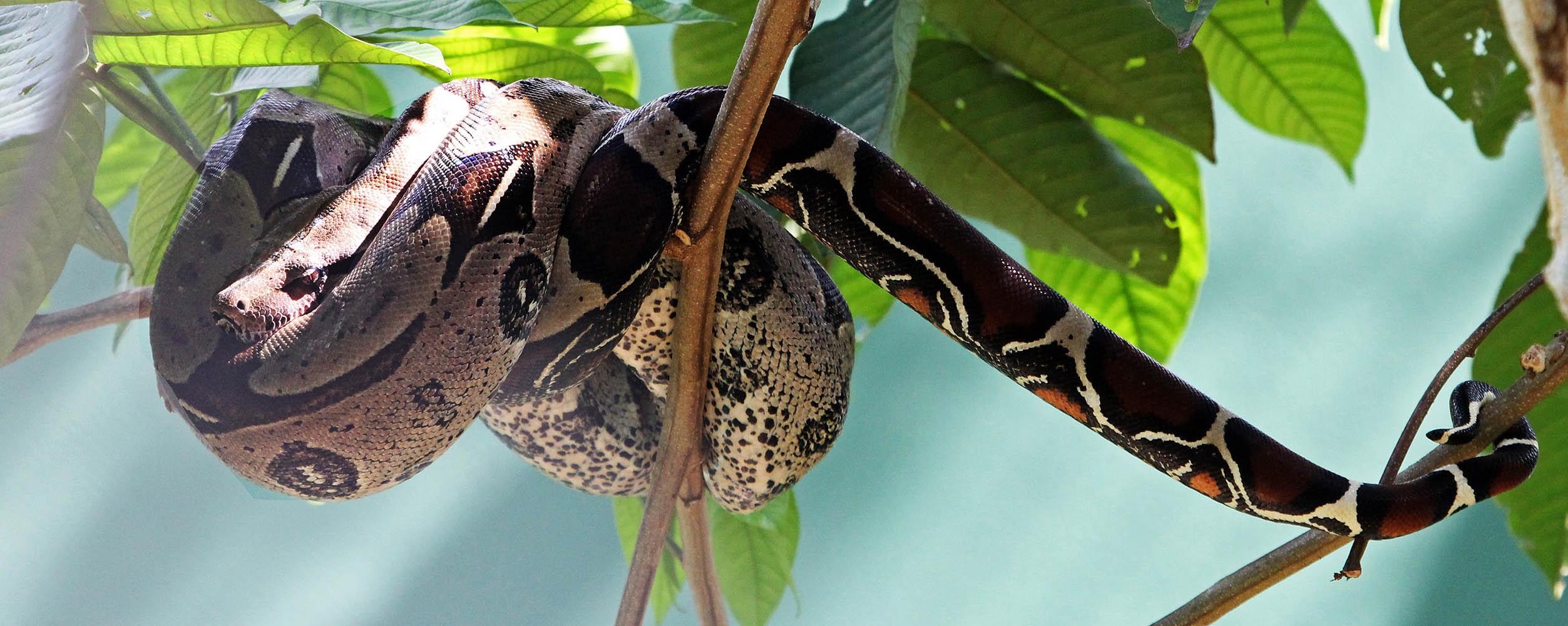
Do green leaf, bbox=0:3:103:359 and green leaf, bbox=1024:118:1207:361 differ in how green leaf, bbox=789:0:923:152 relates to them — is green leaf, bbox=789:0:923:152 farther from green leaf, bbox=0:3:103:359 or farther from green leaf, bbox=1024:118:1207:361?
green leaf, bbox=0:3:103:359

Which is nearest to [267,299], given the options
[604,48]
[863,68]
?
[863,68]

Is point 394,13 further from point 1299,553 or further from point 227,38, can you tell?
point 1299,553

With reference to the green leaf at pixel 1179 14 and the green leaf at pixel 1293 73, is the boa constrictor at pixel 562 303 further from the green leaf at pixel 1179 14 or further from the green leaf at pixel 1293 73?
the green leaf at pixel 1293 73

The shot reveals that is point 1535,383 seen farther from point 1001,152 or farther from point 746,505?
point 746,505

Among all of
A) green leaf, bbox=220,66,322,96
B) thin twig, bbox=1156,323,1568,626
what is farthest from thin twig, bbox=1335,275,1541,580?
green leaf, bbox=220,66,322,96

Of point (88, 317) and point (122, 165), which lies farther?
point (122, 165)

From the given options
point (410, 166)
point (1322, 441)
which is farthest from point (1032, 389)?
point (1322, 441)

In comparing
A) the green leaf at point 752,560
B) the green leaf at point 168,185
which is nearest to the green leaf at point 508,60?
the green leaf at point 168,185
